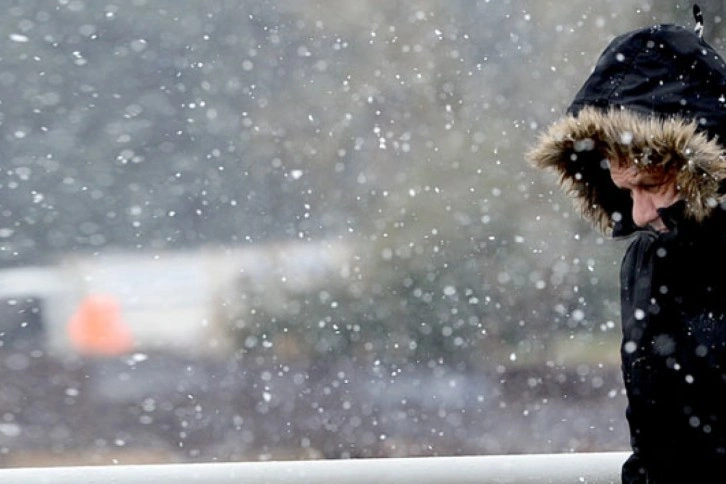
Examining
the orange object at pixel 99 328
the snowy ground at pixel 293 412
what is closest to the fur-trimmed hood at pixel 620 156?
the snowy ground at pixel 293 412

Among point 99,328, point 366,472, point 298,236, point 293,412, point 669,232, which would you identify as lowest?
point 366,472

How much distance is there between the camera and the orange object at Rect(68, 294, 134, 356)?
22.7 feet

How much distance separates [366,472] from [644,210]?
61cm

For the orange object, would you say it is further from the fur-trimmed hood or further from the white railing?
the fur-trimmed hood

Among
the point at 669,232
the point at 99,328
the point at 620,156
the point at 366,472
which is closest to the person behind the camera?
the point at 669,232

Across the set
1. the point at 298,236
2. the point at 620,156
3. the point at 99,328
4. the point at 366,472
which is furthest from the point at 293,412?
the point at 620,156

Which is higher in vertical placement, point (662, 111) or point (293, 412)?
point (293, 412)

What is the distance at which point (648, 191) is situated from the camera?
5.91 ft

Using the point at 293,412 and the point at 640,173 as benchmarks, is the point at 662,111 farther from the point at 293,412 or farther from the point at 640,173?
the point at 293,412

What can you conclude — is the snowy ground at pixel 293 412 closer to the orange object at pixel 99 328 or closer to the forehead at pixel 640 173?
the orange object at pixel 99 328

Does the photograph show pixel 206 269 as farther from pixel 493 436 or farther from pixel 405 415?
pixel 493 436

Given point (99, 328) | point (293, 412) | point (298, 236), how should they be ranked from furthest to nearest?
point (99, 328) → point (298, 236) → point (293, 412)

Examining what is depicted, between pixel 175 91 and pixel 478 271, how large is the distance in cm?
199

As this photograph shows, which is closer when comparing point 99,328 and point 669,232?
point 669,232
